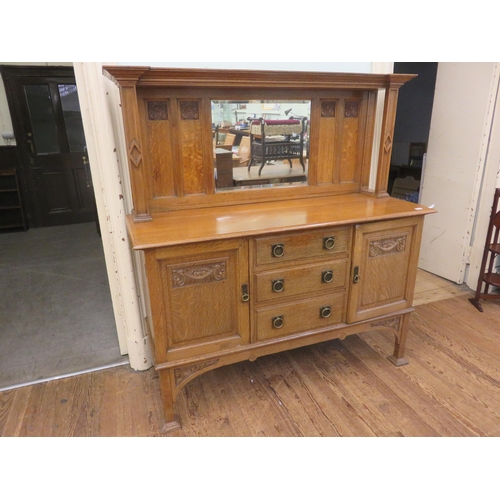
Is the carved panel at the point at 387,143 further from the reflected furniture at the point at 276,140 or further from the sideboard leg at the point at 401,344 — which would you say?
the sideboard leg at the point at 401,344

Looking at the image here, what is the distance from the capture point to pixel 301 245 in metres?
1.71

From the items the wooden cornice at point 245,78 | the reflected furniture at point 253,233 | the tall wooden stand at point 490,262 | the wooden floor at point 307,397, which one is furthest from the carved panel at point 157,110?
the tall wooden stand at point 490,262

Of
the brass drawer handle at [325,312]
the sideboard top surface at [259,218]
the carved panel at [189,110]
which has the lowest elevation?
the brass drawer handle at [325,312]

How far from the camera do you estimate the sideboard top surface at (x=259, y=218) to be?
153cm

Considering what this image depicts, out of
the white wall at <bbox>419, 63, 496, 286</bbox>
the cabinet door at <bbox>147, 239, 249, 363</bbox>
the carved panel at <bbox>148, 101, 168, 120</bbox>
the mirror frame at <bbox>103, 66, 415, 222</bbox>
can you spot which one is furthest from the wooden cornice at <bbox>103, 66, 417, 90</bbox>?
the white wall at <bbox>419, 63, 496, 286</bbox>

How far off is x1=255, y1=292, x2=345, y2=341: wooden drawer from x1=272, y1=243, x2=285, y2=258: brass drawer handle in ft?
0.86

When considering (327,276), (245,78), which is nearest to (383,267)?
(327,276)

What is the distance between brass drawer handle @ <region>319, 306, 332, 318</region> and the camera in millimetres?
1877

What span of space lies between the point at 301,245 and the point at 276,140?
65 cm

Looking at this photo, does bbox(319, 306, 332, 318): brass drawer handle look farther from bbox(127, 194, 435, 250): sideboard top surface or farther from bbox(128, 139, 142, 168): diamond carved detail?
bbox(128, 139, 142, 168): diamond carved detail

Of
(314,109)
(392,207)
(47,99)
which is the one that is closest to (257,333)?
(392,207)

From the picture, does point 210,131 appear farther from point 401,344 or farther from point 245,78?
point 401,344

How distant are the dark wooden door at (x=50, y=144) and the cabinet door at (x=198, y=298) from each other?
391cm

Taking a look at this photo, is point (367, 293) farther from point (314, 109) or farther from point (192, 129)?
point (192, 129)
